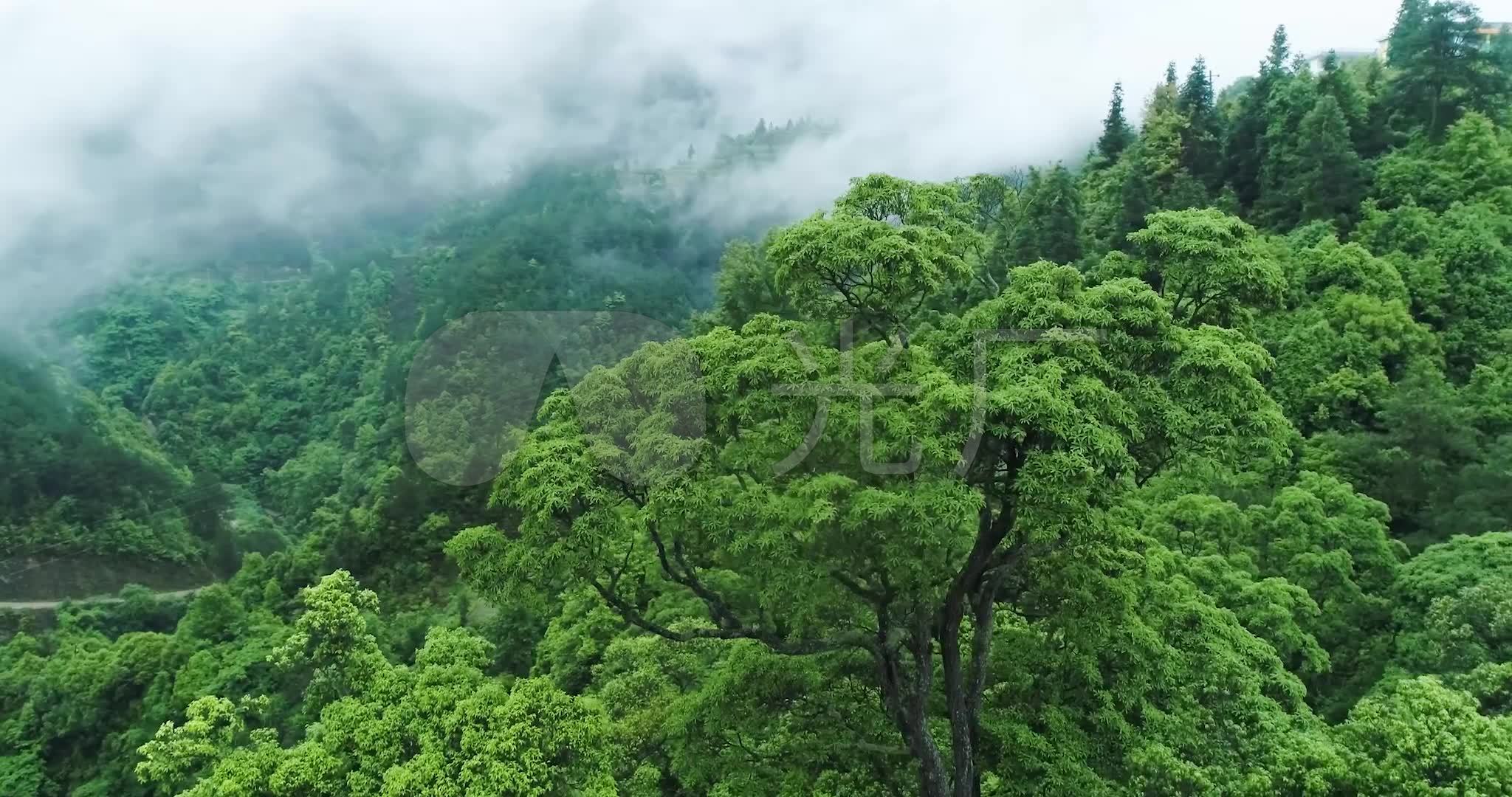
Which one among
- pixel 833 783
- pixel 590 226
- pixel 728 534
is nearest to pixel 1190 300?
pixel 728 534

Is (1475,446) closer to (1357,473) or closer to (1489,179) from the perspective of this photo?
(1357,473)

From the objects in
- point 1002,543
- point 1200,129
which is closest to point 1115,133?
point 1200,129

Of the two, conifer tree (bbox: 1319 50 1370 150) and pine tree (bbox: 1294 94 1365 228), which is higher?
conifer tree (bbox: 1319 50 1370 150)

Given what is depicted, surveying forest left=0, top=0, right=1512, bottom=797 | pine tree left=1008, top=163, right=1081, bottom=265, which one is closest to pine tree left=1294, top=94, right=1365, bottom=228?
forest left=0, top=0, right=1512, bottom=797

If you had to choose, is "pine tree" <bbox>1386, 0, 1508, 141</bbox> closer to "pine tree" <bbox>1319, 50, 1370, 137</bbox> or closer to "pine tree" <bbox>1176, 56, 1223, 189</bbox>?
"pine tree" <bbox>1319, 50, 1370, 137</bbox>

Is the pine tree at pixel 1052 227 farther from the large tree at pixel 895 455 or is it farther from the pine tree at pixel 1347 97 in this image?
the large tree at pixel 895 455

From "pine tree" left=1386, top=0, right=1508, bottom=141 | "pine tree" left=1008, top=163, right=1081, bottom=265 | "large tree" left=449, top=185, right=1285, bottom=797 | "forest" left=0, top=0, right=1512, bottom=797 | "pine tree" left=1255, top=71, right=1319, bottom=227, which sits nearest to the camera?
"large tree" left=449, top=185, right=1285, bottom=797

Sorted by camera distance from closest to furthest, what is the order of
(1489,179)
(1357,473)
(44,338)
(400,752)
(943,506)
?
(943,506)
(400,752)
(1357,473)
(1489,179)
(44,338)
